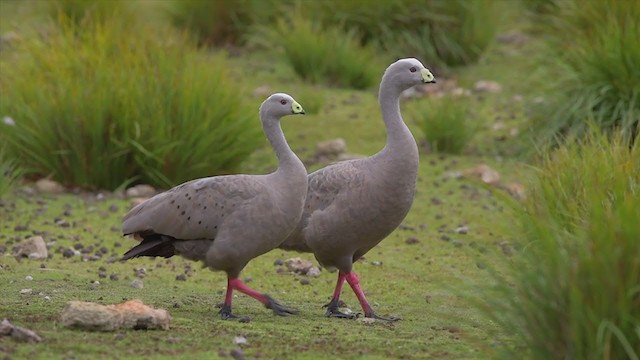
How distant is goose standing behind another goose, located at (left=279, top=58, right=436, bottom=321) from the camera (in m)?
6.36

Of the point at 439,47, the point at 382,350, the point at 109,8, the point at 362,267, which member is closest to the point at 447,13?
the point at 439,47

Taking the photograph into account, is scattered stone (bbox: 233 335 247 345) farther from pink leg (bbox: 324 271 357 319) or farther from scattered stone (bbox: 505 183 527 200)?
scattered stone (bbox: 505 183 527 200)

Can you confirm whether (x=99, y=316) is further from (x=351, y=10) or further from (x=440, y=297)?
(x=351, y=10)

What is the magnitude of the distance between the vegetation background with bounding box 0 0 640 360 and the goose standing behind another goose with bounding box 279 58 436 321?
1.06 ft

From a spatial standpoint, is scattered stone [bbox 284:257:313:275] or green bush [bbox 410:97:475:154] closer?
scattered stone [bbox 284:257:313:275]

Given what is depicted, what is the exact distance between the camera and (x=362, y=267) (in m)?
8.05

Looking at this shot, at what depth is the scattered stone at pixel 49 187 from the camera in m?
9.59

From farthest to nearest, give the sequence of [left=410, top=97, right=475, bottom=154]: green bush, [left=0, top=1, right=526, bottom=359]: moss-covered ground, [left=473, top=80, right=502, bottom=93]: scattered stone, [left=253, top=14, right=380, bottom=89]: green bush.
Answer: [left=473, top=80, right=502, bottom=93]: scattered stone < [left=253, top=14, right=380, bottom=89]: green bush < [left=410, top=97, right=475, bottom=154]: green bush < [left=0, top=1, right=526, bottom=359]: moss-covered ground

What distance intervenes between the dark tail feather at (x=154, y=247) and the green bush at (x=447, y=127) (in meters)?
4.87

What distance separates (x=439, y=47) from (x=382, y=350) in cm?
840

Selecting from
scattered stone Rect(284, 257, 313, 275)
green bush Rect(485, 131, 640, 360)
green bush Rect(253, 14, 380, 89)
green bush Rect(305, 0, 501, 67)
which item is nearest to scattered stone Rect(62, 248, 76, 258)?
scattered stone Rect(284, 257, 313, 275)

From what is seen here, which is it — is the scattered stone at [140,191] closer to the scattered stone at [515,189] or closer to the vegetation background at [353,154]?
the vegetation background at [353,154]

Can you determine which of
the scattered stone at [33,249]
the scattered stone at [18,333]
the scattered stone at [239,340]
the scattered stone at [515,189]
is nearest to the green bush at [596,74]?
the scattered stone at [515,189]

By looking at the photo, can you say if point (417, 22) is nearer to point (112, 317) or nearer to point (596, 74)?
point (596, 74)
